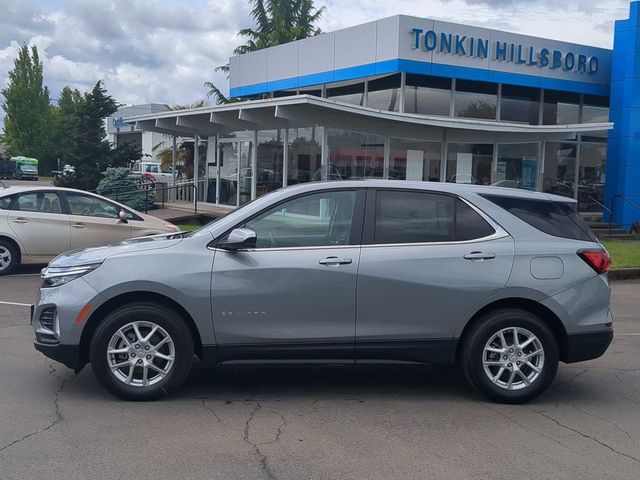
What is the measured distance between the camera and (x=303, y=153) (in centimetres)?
1838

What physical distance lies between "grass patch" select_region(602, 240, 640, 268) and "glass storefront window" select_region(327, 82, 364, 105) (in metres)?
8.45

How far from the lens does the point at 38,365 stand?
255 inches

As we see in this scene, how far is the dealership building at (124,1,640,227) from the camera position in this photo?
18.2 metres

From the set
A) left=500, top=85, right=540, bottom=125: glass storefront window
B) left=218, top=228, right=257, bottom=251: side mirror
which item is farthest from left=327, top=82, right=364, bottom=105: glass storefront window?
left=218, top=228, right=257, bottom=251: side mirror

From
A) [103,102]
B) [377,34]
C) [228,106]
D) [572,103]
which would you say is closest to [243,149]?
[228,106]

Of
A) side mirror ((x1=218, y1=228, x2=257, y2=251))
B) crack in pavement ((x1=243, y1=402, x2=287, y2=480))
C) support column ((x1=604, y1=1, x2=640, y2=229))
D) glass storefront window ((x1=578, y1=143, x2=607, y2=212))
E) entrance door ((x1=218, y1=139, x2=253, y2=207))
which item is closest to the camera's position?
crack in pavement ((x1=243, y1=402, x2=287, y2=480))

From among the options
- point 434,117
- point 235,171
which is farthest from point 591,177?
point 235,171

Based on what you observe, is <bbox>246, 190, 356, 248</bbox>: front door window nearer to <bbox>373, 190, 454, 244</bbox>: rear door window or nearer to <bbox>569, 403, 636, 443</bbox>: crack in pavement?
<bbox>373, 190, 454, 244</bbox>: rear door window

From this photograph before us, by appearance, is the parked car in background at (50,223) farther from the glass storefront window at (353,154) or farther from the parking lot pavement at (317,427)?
the glass storefront window at (353,154)

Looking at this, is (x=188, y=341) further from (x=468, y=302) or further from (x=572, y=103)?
(x=572, y=103)

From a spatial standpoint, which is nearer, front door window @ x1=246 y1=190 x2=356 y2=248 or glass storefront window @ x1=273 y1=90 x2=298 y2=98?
front door window @ x1=246 y1=190 x2=356 y2=248

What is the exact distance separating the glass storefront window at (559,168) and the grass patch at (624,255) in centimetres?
427

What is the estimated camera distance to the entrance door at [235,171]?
20672 millimetres

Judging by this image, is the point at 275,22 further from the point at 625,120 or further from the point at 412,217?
the point at 412,217
